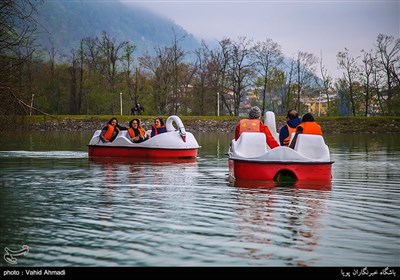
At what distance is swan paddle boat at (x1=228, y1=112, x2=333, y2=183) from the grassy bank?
49.1 m

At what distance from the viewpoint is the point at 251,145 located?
15805mm

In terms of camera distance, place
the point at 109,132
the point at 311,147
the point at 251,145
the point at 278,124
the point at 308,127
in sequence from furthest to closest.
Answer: the point at 278,124 → the point at 109,132 → the point at 251,145 → the point at 308,127 → the point at 311,147

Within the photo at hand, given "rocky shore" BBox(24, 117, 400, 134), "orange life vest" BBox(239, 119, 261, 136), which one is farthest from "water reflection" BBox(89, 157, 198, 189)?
"rocky shore" BBox(24, 117, 400, 134)

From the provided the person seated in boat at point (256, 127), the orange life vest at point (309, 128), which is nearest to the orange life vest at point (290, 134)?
the person seated in boat at point (256, 127)

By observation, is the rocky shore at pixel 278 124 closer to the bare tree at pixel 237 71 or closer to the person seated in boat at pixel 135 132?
the bare tree at pixel 237 71

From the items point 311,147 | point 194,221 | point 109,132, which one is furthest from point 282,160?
point 109,132

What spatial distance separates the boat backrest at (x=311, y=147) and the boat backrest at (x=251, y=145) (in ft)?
2.81

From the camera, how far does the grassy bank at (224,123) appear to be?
6569cm

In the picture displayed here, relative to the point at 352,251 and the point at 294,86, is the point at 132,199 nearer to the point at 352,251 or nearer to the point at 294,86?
the point at 352,251

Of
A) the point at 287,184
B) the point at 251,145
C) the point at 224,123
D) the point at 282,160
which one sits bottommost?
the point at 287,184

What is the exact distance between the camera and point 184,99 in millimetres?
80125

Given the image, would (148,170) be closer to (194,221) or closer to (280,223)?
(194,221)

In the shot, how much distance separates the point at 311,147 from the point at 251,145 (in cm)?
136

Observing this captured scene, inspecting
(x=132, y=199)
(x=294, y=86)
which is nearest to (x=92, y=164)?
(x=132, y=199)
